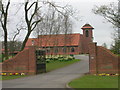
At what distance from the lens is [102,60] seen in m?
22.3

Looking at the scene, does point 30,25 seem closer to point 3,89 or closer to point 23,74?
point 23,74

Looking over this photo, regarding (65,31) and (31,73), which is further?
(65,31)

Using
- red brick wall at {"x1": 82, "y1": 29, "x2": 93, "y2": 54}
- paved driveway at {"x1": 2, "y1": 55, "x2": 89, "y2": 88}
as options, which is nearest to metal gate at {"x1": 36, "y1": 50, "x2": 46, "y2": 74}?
paved driveway at {"x1": 2, "y1": 55, "x2": 89, "y2": 88}

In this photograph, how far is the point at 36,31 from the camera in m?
46.2

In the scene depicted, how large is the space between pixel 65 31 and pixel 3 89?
3683 centimetres

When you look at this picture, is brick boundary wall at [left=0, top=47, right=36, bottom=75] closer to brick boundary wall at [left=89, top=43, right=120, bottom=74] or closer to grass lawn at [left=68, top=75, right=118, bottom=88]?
brick boundary wall at [left=89, top=43, right=120, bottom=74]

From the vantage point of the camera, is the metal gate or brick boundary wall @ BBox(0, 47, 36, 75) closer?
brick boundary wall @ BBox(0, 47, 36, 75)

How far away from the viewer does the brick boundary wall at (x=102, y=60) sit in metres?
22.0

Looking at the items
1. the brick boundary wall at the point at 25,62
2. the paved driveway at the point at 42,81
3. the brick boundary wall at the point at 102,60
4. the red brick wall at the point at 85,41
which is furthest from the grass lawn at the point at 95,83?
the red brick wall at the point at 85,41

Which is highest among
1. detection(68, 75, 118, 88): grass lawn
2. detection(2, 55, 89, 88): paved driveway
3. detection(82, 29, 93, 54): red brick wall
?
detection(82, 29, 93, 54): red brick wall

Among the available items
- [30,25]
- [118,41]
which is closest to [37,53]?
[30,25]

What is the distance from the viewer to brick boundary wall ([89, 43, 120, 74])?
22.0m

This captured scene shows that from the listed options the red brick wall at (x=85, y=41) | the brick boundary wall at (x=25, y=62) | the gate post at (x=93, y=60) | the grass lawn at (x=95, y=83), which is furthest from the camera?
the red brick wall at (x=85, y=41)

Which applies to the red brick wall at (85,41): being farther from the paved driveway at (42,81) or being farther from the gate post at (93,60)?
the paved driveway at (42,81)
